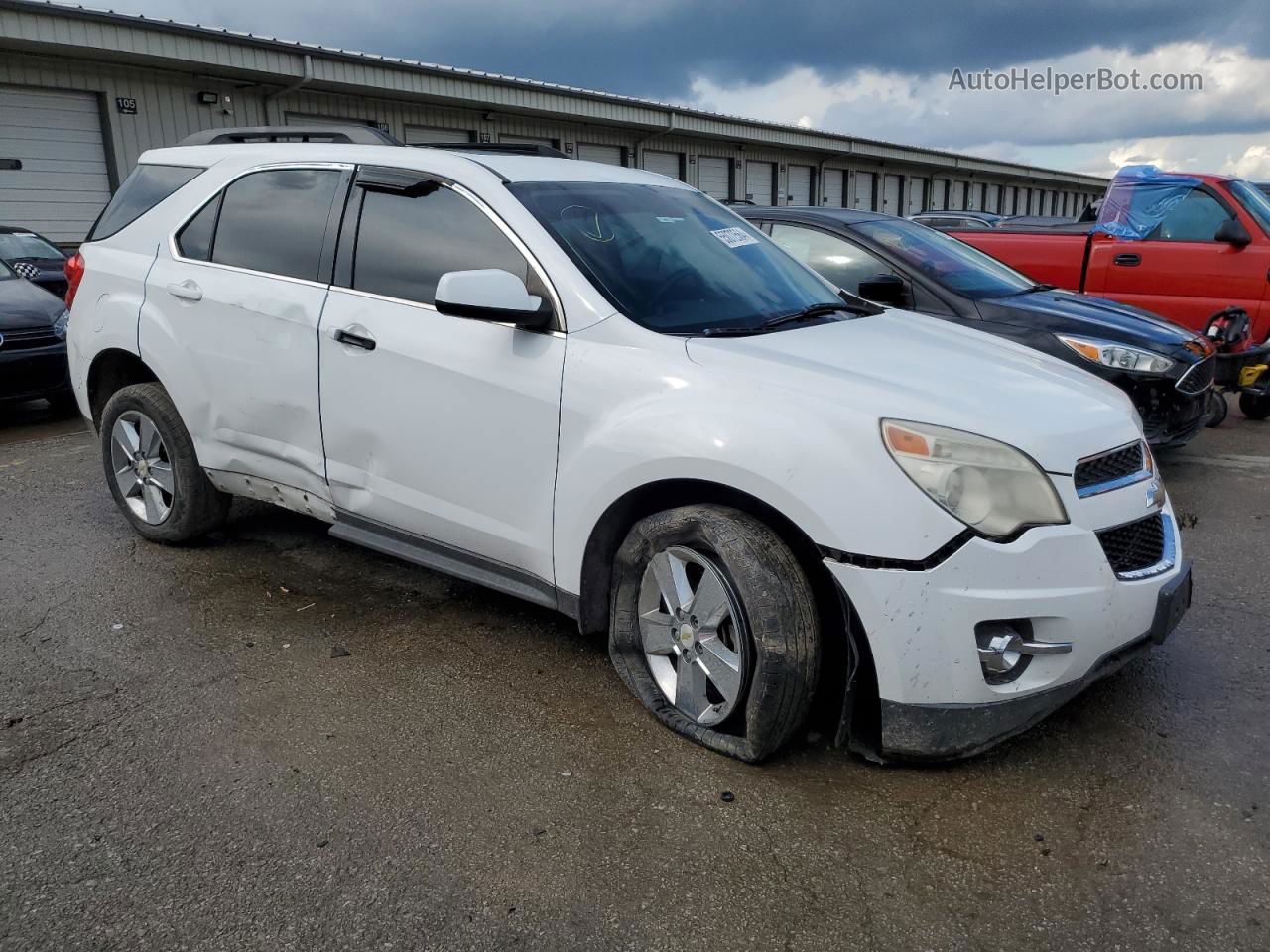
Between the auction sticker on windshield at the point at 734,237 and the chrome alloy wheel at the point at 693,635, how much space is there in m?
1.47

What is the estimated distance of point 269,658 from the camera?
3.52m

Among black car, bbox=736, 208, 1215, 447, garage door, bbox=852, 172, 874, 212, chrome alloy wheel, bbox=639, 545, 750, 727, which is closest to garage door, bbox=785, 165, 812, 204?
garage door, bbox=852, 172, 874, 212

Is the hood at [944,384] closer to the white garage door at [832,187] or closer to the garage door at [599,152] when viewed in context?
the garage door at [599,152]

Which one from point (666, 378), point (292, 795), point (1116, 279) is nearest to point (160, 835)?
point (292, 795)

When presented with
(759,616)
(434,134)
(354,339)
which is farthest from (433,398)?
(434,134)

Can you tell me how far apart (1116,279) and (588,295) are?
22.0 feet

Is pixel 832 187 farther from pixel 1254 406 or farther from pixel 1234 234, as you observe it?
pixel 1254 406

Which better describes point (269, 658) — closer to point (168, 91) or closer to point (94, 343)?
point (94, 343)

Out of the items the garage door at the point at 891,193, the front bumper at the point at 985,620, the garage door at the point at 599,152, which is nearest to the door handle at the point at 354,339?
the front bumper at the point at 985,620

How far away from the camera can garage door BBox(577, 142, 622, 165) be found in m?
21.4

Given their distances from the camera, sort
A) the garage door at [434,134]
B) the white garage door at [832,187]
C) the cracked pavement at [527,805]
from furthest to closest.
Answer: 1. the white garage door at [832,187]
2. the garage door at [434,134]
3. the cracked pavement at [527,805]

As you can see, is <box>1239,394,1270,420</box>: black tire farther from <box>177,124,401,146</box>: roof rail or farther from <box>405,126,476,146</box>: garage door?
<box>405,126,476,146</box>: garage door

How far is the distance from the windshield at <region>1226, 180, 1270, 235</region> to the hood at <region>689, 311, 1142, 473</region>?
6.05m

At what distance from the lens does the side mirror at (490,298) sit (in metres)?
2.98
